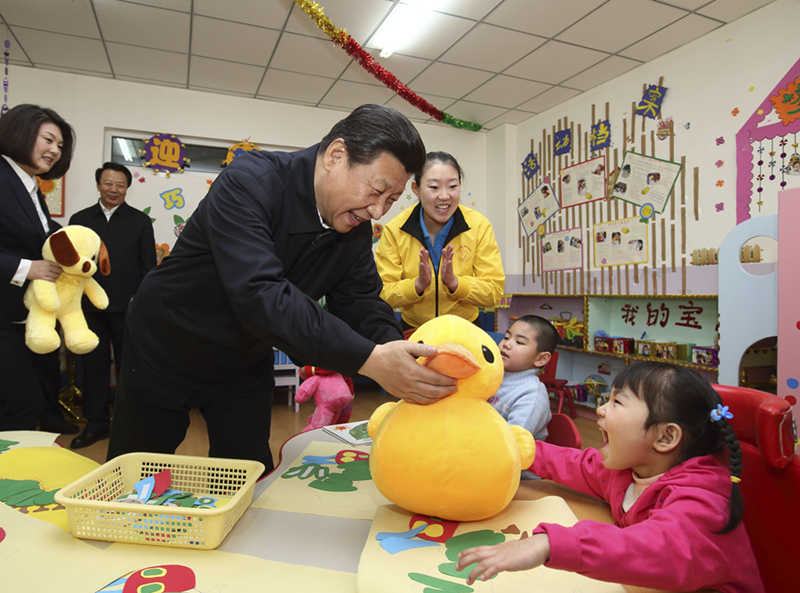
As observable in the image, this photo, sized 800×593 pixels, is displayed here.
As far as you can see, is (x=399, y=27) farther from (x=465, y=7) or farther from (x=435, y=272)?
(x=435, y=272)

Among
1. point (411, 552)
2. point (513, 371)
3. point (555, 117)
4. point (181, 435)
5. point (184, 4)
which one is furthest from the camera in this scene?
point (555, 117)

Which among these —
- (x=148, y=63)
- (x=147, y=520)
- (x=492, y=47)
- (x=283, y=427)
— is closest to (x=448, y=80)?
(x=492, y=47)

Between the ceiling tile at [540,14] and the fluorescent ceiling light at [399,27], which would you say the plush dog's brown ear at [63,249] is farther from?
the ceiling tile at [540,14]

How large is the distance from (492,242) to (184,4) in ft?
8.02

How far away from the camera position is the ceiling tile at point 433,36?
313 centimetres

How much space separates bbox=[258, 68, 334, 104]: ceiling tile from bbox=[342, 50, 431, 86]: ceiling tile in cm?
24

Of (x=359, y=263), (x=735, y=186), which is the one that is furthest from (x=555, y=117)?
(x=359, y=263)

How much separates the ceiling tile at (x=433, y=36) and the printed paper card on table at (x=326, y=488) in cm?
292

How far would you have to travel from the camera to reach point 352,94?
4.29m

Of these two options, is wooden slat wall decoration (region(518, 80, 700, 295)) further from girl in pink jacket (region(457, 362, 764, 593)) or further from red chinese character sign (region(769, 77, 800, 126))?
girl in pink jacket (region(457, 362, 764, 593))

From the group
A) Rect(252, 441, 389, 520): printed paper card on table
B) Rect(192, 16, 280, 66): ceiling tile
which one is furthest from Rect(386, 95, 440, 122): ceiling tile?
Rect(252, 441, 389, 520): printed paper card on table

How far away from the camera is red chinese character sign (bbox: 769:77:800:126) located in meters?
2.75

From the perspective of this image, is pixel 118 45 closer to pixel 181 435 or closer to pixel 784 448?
pixel 181 435

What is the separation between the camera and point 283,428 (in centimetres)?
333
